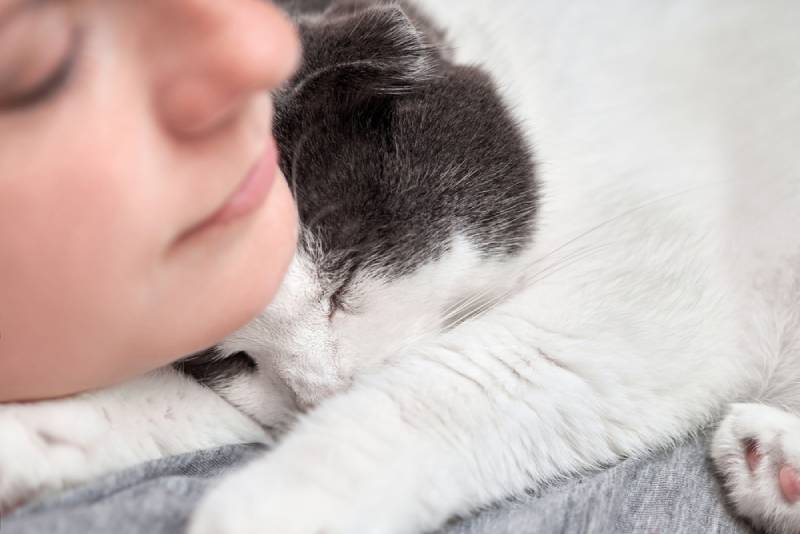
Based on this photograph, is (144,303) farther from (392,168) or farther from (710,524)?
(710,524)

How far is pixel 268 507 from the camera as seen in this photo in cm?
63

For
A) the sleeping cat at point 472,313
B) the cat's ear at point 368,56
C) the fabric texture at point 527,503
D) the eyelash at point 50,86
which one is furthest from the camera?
the cat's ear at point 368,56

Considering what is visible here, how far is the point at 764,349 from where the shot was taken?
37.9 inches

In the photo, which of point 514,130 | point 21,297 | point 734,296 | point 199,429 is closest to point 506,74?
point 514,130

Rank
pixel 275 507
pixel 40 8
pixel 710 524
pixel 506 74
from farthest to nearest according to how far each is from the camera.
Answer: pixel 506 74 < pixel 710 524 < pixel 275 507 < pixel 40 8

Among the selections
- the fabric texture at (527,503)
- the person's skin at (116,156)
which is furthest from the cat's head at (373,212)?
the person's skin at (116,156)

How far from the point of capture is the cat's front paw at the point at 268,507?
0.61 metres

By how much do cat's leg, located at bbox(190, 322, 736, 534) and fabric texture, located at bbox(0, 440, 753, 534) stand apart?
27 mm

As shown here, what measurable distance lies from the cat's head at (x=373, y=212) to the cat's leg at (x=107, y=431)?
0.12 ft

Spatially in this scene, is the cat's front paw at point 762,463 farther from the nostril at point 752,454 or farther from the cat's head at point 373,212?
the cat's head at point 373,212

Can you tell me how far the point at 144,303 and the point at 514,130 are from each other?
1.80 feet

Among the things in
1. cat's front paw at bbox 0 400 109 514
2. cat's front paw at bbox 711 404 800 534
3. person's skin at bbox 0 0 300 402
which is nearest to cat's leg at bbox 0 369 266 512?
cat's front paw at bbox 0 400 109 514

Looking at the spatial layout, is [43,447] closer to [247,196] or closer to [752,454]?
[247,196]

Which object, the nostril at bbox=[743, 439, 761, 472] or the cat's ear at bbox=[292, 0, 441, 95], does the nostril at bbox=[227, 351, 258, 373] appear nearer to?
the cat's ear at bbox=[292, 0, 441, 95]
